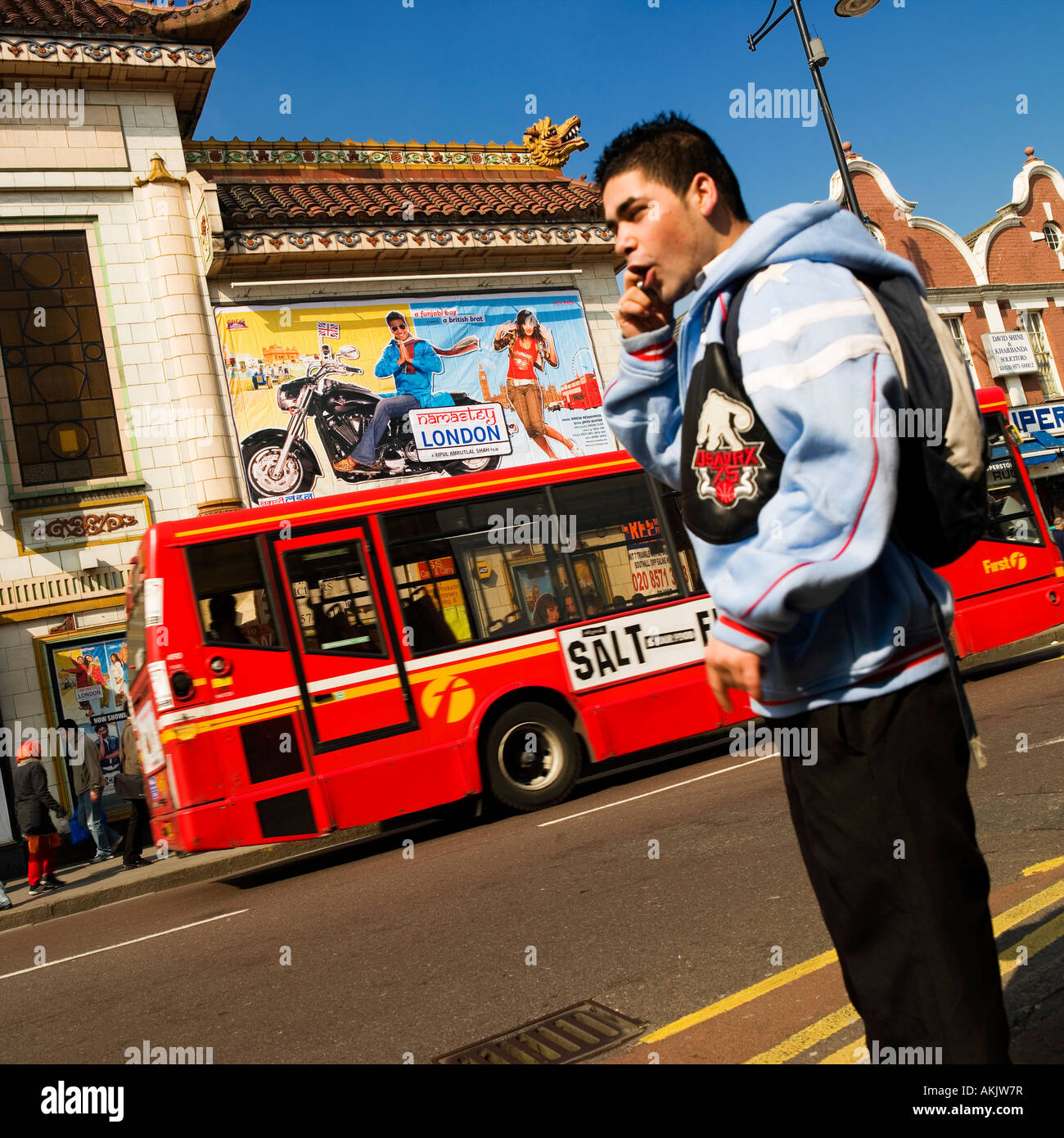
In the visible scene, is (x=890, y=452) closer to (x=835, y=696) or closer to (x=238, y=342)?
(x=835, y=696)

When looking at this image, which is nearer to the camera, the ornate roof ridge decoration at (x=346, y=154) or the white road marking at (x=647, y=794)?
the white road marking at (x=647, y=794)

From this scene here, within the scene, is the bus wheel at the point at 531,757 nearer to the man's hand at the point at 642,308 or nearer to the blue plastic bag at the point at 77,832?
the blue plastic bag at the point at 77,832

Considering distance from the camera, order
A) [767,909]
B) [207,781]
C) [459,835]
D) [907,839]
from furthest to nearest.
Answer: [459,835] < [207,781] < [767,909] < [907,839]

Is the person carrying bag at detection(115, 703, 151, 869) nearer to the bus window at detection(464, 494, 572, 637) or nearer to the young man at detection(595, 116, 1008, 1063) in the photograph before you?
the bus window at detection(464, 494, 572, 637)

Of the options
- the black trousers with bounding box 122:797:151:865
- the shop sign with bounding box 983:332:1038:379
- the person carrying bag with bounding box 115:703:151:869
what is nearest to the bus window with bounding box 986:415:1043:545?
the person carrying bag with bounding box 115:703:151:869

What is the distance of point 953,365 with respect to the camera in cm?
175

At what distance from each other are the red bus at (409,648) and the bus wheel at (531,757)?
20mm

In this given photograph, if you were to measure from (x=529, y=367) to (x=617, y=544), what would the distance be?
8137mm

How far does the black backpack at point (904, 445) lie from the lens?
5.49ft

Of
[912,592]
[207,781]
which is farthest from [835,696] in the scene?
[207,781]

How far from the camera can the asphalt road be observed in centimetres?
387

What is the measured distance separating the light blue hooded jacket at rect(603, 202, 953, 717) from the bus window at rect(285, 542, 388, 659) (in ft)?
24.5

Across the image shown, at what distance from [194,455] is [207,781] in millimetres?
7701

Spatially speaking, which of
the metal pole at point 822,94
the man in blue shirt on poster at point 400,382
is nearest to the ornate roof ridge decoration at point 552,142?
the man in blue shirt on poster at point 400,382
